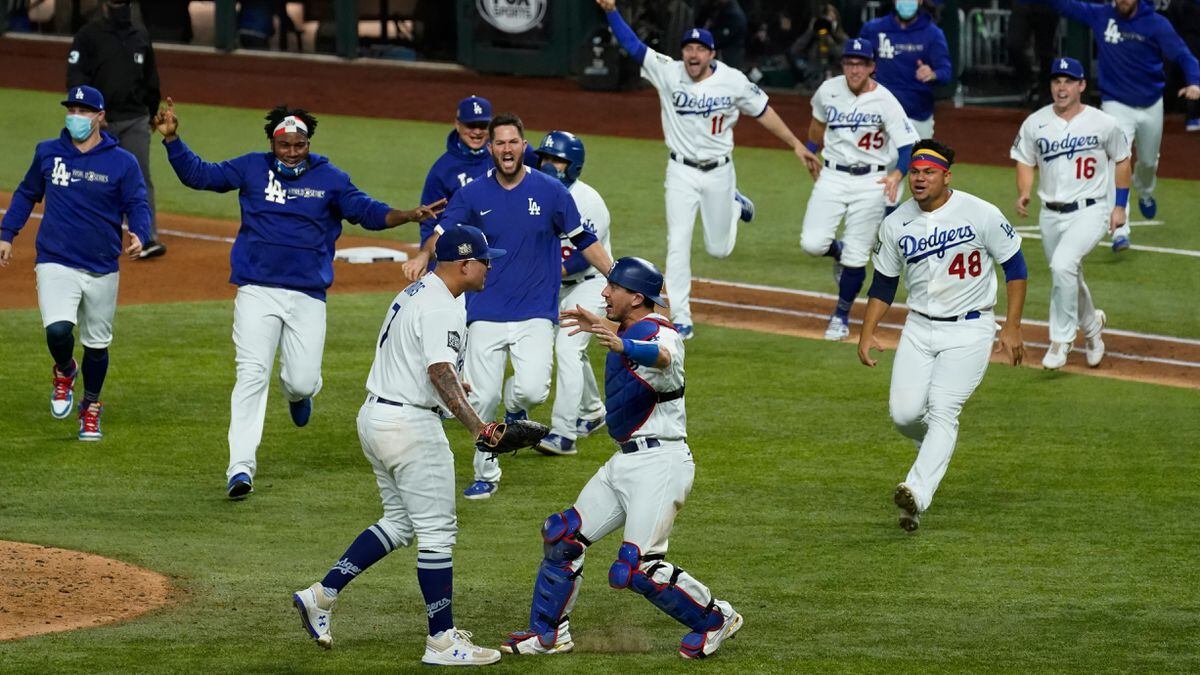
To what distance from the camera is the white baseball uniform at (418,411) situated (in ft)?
25.4

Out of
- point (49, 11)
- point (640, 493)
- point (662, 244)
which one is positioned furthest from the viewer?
point (49, 11)

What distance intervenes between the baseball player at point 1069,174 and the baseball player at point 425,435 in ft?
22.6

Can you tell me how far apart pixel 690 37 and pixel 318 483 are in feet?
18.6

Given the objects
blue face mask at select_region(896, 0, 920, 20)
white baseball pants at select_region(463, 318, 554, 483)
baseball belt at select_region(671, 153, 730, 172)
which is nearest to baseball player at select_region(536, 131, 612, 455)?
white baseball pants at select_region(463, 318, 554, 483)

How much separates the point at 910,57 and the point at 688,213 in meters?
3.52

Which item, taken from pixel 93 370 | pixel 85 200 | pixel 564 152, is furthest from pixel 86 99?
pixel 564 152

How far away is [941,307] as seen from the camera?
10.1 meters

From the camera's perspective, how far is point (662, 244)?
19.6 meters

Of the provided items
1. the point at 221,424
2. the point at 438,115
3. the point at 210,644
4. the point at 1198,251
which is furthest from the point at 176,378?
the point at 438,115

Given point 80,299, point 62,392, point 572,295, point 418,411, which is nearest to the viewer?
point 418,411

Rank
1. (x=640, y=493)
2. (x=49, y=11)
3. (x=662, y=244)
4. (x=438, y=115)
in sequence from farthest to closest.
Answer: (x=49, y=11)
(x=438, y=115)
(x=662, y=244)
(x=640, y=493)

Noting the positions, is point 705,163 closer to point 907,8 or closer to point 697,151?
point 697,151

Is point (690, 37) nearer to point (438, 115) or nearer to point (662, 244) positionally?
point (662, 244)

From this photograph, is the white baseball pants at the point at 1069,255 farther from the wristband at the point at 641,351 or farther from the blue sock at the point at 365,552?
the blue sock at the point at 365,552
